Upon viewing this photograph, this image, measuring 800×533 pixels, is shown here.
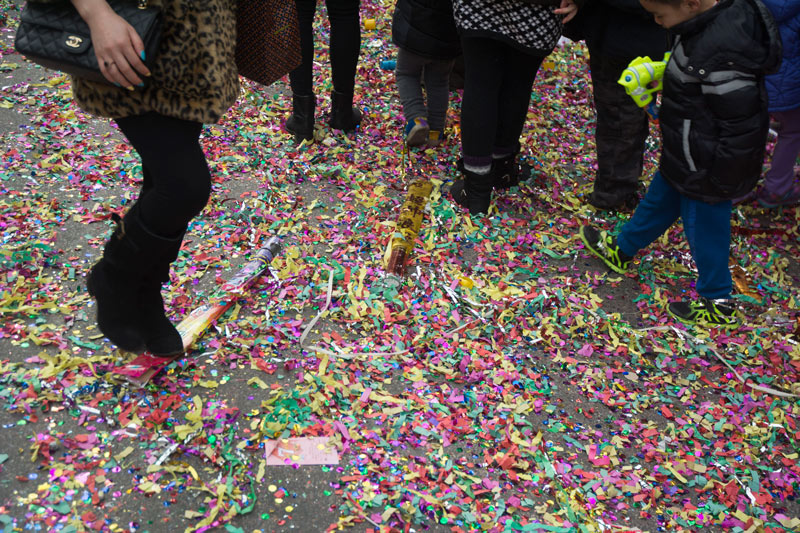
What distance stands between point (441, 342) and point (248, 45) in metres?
1.48

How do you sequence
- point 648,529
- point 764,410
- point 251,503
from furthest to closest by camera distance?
point 764,410 → point 648,529 → point 251,503

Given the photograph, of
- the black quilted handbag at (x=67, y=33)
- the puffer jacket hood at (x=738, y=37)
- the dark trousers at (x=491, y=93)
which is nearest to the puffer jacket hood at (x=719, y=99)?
the puffer jacket hood at (x=738, y=37)

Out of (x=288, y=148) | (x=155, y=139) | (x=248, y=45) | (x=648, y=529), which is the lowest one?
(x=648, y=529)

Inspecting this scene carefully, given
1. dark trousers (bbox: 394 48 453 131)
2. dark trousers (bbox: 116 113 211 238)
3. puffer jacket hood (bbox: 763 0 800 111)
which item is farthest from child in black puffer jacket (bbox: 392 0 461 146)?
dark trousers (bbox: 116 113 211 238)

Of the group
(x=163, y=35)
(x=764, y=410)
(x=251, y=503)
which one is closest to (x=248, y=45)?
(x=163, y=35)

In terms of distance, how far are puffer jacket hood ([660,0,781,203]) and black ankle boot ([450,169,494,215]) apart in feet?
3.36

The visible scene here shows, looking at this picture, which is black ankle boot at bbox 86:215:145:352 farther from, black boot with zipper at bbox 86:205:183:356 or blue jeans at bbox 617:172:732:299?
blue jeans at bbox 617:172:732:299

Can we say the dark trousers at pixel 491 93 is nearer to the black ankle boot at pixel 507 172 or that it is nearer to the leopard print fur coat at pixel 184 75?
the black ankle boot at pixel 507 172

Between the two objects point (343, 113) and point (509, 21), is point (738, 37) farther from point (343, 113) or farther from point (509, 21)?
point (343, 113)

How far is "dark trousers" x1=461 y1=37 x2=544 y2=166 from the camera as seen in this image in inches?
131

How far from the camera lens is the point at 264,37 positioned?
2.21 meters

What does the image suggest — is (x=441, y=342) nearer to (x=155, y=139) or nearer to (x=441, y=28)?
(x=155, y=139)

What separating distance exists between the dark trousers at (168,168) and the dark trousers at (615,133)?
7.92 ft

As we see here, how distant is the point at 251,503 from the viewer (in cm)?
207
